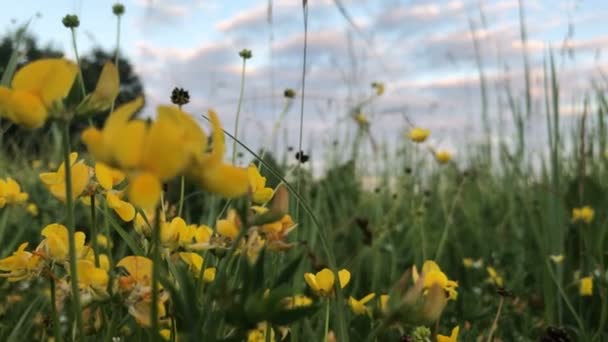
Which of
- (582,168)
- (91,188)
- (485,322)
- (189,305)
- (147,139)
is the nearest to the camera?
(147,139)

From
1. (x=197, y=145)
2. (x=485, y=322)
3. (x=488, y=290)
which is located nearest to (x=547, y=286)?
(x=485, y=322)

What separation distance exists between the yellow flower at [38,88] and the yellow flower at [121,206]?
0.81 ft

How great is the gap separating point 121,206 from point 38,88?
273 mm

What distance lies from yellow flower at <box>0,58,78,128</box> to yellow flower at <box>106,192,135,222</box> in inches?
9.7

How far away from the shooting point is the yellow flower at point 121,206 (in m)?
0.74

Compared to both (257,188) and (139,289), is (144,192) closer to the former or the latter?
(139,289)

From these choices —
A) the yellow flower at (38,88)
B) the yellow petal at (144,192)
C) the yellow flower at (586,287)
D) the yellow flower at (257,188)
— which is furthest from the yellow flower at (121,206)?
the yellow flower at (586,287)

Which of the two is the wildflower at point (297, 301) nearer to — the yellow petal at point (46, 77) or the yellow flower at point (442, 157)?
the yellow petal at point (46, 77)

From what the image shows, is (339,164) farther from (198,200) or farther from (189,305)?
(189,305)

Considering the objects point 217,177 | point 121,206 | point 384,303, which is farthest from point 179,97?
point 217,177

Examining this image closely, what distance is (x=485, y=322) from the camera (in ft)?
5.35

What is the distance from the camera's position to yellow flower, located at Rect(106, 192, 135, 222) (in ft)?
2.43

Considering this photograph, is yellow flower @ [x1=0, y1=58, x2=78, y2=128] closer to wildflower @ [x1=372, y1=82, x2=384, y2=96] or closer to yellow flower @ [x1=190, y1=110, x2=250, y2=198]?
yellow flower @ [x1=190, y1=110, x2=250, y2=198]

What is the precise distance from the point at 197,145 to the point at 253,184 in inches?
12.9
